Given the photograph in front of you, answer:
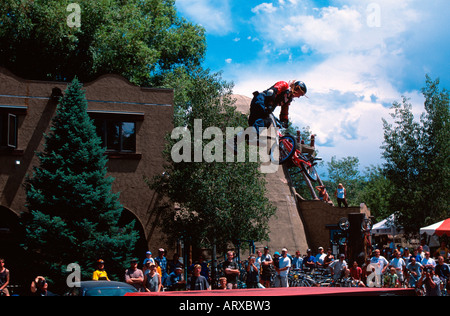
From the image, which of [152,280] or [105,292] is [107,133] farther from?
[105,292]

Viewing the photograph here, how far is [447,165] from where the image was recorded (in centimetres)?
3241

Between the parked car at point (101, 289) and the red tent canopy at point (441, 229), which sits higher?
the red tent canopy at point (441, 229)

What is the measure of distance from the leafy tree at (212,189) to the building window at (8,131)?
6.12 metres

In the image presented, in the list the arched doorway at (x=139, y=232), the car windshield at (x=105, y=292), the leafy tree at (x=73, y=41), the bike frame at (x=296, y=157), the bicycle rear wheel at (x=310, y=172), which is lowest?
the car windshield at (x=105, y=292)

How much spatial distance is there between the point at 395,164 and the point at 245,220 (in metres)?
15.3

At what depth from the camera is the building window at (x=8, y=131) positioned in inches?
915

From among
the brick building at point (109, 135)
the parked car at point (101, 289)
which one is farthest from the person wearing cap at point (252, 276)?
the brick building at point (109, 135)

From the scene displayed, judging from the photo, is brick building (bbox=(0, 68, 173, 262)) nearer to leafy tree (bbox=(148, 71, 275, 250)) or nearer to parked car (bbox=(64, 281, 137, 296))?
leafy tree (bbox=(148, 71, 275, 250))

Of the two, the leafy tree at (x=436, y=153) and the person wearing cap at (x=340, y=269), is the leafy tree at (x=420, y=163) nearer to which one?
the leafy tree at (x=436, y=153)

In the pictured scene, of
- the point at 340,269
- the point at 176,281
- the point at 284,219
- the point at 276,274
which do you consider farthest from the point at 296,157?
the point at 284,219

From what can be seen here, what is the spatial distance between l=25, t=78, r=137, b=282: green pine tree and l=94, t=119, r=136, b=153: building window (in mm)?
2537

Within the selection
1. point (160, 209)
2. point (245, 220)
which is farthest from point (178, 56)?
point (245, 220)

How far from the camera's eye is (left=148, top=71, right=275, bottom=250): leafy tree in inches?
833

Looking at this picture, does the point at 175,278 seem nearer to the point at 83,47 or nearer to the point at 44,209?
the point at 44,209
